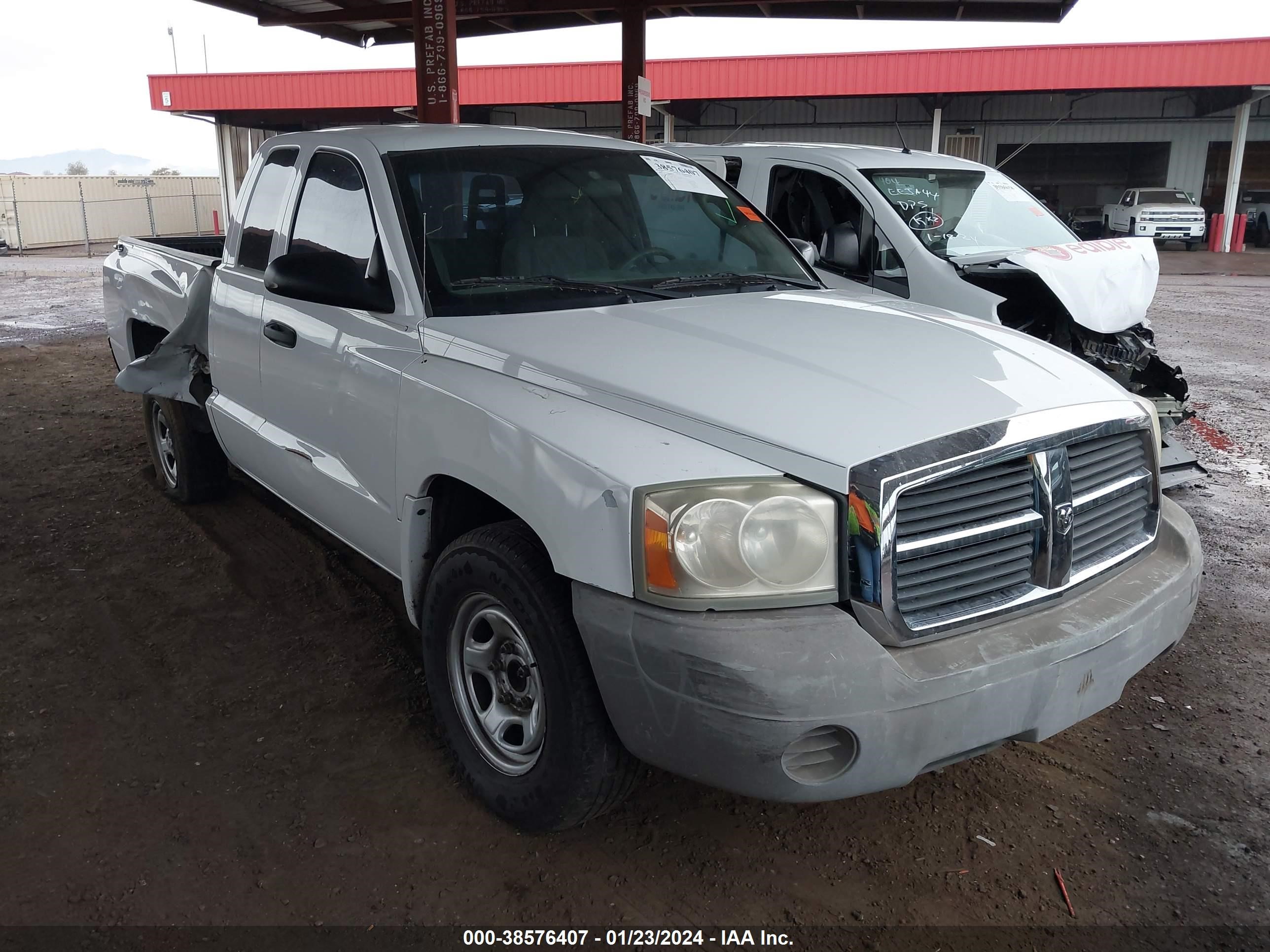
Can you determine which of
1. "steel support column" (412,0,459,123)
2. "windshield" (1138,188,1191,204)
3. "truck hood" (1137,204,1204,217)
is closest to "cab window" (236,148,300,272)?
"steel support column" (412,0,459,123)

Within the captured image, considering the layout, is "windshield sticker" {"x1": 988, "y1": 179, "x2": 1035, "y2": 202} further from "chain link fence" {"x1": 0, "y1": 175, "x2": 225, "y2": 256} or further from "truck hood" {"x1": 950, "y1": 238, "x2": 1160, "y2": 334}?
"chain link fence" {"x1": 0, "y1": 175, "x2": 225, "y2": 256}

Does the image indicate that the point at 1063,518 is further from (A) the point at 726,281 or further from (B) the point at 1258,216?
(B) the point at 1258,216

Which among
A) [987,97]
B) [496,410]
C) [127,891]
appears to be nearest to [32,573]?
[127,891]

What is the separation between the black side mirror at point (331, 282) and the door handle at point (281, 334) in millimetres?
454

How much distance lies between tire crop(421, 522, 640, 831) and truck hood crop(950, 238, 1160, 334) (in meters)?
4.23

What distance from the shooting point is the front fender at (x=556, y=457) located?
6.98ft

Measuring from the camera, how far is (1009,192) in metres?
7.03

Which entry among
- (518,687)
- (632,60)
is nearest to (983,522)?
(518,687)

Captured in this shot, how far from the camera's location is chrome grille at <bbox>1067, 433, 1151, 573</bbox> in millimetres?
2451

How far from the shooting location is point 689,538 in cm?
210

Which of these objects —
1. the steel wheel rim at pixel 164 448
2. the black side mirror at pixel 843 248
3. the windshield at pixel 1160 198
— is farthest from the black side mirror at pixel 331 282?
the windshield at pixel 1160 198

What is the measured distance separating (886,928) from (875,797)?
0.55 m

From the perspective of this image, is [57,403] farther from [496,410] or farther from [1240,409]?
[1240,409]

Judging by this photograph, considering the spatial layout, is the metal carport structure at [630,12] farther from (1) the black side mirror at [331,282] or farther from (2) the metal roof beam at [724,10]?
(1) the black side mirror at [331,282]
